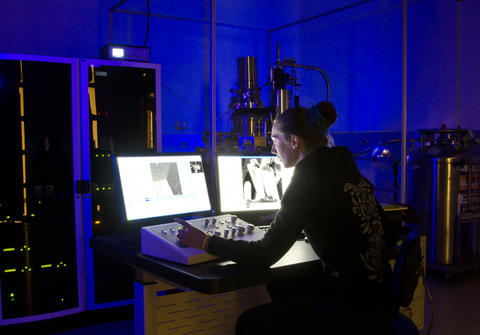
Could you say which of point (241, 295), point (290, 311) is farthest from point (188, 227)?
point (241, 295)

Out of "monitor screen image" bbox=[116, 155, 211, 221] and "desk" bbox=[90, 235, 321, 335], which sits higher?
"monitor screen image" bbox=[116, 155, 211, 221]

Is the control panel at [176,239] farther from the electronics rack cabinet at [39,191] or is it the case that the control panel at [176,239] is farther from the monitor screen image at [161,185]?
the electronics rack cabinet at [39,191]

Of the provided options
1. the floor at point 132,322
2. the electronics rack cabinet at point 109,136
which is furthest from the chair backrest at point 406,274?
the electronics rack cabinet at point 109,136

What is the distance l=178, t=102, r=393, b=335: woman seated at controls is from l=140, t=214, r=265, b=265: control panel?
0.04m

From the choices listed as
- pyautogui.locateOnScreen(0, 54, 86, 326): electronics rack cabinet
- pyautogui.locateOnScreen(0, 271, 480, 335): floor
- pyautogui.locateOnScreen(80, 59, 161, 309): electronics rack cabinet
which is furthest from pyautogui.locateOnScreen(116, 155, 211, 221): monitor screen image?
pyautogui.locateOnScreen(0, 271, 480, 335): floor

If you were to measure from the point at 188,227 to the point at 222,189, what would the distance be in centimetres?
70

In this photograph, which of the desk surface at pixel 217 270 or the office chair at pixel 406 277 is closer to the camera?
the desk surface at pixel 217 270

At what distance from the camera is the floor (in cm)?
279

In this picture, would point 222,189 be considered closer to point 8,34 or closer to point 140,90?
point 140,90

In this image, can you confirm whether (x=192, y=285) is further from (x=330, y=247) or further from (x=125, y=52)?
(x=125, y=52)

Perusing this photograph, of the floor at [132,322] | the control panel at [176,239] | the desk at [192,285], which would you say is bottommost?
the floor at [132,322]

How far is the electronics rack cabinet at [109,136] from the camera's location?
2832 mm

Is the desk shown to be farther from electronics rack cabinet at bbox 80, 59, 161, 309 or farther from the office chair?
electronics rack cabinet at bbox 80, 59, 161, 309

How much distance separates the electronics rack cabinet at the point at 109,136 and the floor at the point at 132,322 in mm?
127
